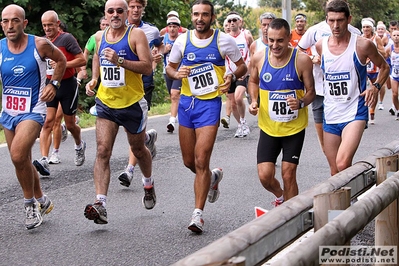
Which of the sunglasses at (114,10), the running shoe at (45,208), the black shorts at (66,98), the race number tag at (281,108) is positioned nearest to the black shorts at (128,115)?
the sunglasses at (114,10)

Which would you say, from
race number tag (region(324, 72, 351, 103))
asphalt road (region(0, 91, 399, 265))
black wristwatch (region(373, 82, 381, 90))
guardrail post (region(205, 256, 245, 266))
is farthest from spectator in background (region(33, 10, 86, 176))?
guardrail post (region(205, 256, 245, 266))

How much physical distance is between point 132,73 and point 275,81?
1.39 m

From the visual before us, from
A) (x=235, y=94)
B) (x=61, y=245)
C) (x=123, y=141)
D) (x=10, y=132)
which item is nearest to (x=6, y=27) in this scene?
(x=10, y=132)

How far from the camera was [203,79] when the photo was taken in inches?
285

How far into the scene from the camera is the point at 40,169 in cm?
970

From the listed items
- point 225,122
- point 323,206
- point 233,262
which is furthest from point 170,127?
point 233,262

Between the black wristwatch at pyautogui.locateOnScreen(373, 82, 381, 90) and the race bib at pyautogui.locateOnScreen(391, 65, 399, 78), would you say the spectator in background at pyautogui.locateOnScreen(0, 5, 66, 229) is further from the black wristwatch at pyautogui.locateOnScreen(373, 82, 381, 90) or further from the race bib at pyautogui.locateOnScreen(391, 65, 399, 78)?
the race bib at pyautogui.locateOnScreen(391, 65, 399, 78)

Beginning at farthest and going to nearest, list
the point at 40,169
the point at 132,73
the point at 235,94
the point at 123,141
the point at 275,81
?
the point at 235,94, the point at 123,141, the point at 40,169, the point at 132,73, the point at 275,81

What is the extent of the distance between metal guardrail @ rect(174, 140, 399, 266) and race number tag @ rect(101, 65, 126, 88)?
3445 mm

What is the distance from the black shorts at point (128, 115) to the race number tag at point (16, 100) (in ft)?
2.17

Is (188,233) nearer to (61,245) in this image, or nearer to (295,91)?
(61,245)

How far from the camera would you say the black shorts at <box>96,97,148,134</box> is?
24.4 ft

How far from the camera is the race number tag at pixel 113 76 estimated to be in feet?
24.4

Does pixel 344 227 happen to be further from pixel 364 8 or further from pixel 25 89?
pixel 364 8
